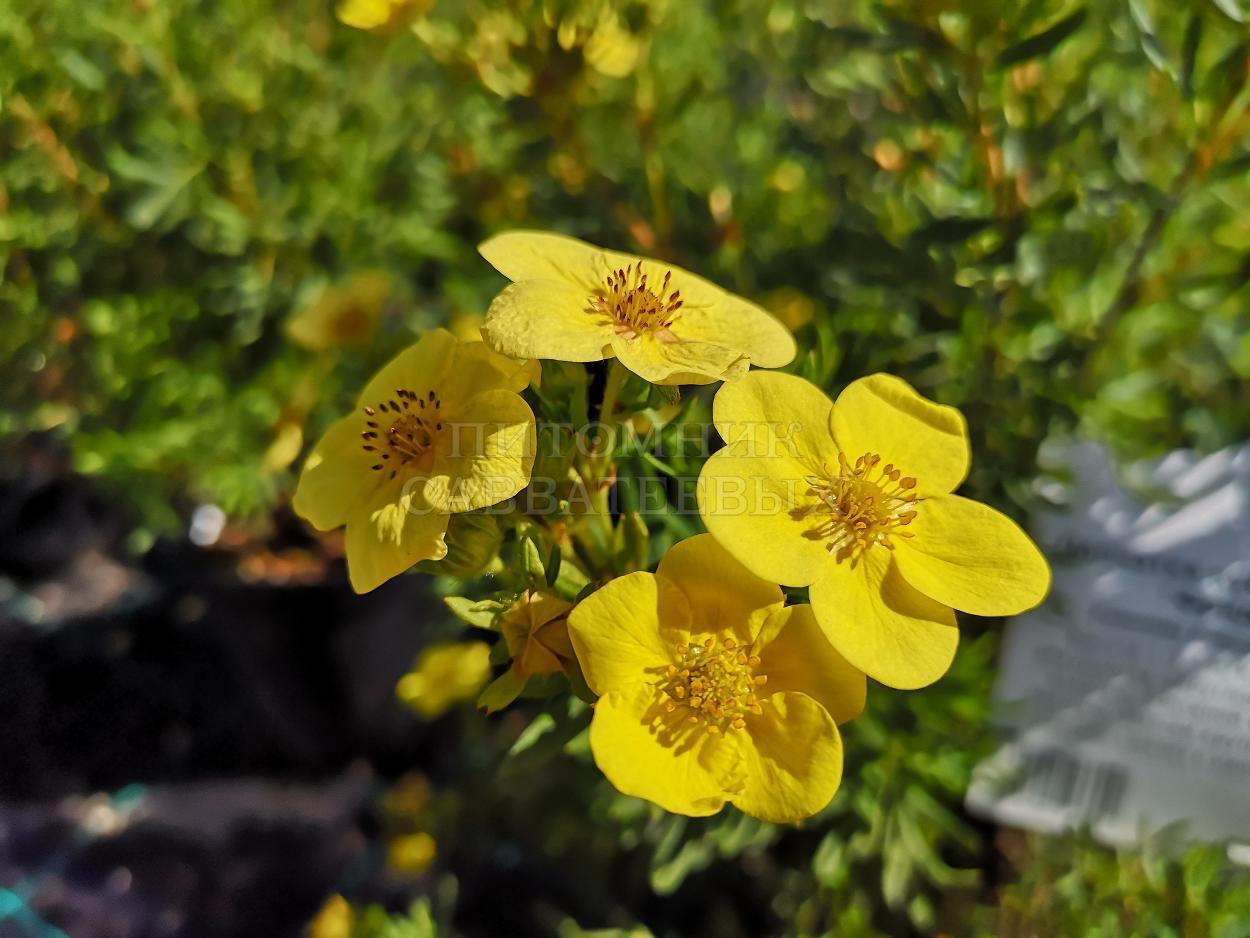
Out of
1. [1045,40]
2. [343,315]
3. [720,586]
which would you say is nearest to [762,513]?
[720,586]

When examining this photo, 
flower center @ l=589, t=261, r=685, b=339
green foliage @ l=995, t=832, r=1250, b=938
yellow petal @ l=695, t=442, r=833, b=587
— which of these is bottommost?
green foliage @ l=995, t=832, r=1250, b=938

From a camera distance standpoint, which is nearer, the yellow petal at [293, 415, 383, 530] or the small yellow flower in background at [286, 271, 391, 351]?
the yellow petal at [293, 415, 383, 530]

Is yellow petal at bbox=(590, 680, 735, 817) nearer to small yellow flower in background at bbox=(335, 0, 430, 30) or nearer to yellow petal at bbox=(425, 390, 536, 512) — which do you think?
yellow petal at bbox=(425, 390, 536, 512)

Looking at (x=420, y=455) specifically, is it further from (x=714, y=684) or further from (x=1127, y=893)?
(x=1127, y=893)

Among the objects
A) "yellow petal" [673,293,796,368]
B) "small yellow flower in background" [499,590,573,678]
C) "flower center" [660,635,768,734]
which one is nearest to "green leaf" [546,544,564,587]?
"small yellow flower in background" [499,590,573,678]

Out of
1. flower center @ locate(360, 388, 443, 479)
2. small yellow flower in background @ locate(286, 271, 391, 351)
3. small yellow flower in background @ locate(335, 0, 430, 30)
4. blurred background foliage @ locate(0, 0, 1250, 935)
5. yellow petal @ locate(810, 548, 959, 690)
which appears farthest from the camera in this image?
small yellow flower in background @ locate(286, 271, 391, 351)

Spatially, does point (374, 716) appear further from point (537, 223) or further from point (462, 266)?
point (537, 223)

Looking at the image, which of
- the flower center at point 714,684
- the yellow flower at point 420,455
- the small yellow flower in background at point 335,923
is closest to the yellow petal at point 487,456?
the yellow flower at point 420,455
